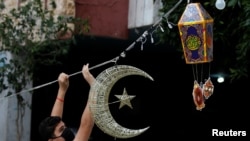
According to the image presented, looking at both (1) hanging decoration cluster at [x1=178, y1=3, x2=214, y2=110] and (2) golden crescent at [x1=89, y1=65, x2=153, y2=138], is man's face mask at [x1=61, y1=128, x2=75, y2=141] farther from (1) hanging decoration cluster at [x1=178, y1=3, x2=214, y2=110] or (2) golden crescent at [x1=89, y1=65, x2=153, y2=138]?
(1) hanging decoration cluster at [x1=178, y1=3, x2=214, y2=110]

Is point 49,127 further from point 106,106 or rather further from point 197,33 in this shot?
point 197,33

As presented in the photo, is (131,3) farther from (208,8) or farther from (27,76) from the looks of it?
(208,8)

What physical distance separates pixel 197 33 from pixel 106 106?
2.55 ft

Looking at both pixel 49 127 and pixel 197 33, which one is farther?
pixel 197 33

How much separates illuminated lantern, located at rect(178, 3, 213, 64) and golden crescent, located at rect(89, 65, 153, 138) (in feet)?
1.28

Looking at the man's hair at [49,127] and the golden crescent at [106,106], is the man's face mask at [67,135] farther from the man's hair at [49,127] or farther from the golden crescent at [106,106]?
the golden crescent at [106,106]

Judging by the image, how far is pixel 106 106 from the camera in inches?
147

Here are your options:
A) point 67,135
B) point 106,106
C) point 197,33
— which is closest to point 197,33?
point 197,33

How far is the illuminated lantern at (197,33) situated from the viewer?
3652 millimetres

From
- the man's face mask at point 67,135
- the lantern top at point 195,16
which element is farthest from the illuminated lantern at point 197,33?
the man's face mask at point 67,135

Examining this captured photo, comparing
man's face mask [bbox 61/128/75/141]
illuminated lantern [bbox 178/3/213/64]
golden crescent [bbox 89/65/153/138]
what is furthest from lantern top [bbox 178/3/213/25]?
man's face mask [bbox 61/128/75/141]

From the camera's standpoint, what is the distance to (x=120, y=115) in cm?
1045

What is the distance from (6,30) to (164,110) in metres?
4.58

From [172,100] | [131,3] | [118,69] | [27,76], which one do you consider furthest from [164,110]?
[118,69]
